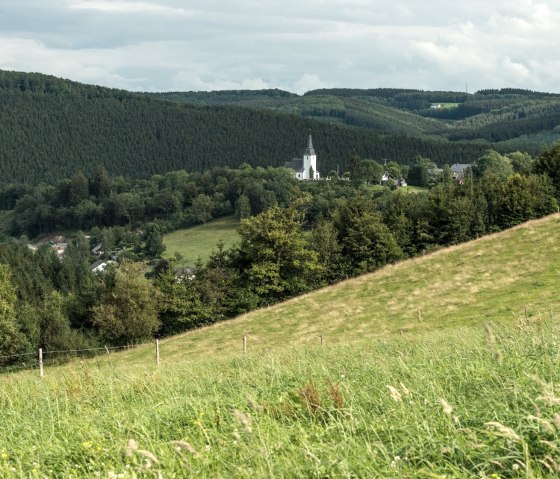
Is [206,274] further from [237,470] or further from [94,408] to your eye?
[237,470]

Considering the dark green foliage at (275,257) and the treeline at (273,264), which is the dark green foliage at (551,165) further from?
the dark green foliage at (275,257)

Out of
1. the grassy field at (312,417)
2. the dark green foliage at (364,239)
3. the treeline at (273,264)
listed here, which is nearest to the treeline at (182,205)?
the dark green foliage at (364,239)

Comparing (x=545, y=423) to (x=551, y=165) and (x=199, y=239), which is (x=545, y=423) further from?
(x=199, y=239)

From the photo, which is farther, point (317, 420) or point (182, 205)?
point (182, 205)

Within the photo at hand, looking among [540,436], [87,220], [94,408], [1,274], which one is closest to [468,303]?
[94,408]

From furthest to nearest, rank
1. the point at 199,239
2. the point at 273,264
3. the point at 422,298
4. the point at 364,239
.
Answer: the point at 199,239
the point at 364,239
the point at 273,264
the point at 422,298

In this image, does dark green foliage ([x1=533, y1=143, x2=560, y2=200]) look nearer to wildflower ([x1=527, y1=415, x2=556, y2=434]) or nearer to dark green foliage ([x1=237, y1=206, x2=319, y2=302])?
dark green foliage ([x1=237, y1=206, x2=319, y2=302])

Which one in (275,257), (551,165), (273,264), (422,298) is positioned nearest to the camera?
(422,298)

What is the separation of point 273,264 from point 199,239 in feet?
309

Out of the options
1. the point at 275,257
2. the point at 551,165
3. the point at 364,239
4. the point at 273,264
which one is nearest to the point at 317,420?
the point at 273,264

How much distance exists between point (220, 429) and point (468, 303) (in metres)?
27.4

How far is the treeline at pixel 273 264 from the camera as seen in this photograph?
53.0 meters

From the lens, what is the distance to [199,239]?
149m

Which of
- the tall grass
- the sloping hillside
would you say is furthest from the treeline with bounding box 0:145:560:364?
the tall grass
